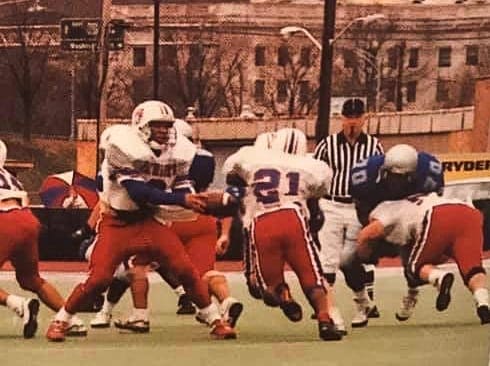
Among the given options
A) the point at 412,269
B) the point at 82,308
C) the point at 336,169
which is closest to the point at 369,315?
the point at 412,269

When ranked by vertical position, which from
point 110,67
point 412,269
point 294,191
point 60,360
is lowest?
point 60,360

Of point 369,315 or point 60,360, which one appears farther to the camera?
point 369,315

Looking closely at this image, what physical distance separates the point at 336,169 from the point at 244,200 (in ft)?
0.70

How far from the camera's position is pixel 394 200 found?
2.60m

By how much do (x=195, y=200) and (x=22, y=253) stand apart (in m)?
0.39

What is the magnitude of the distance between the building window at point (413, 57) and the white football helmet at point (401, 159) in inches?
7.4

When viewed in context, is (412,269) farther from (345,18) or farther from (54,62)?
(54,62)

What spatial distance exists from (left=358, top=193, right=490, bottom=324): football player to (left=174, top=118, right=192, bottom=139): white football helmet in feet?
1.44

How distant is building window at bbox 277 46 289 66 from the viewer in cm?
255

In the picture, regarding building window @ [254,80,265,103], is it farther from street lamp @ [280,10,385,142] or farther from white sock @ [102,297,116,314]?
white sock @ [102,297,116,314]

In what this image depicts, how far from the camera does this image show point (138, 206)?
2461 millimetres

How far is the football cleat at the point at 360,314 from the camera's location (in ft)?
8.59

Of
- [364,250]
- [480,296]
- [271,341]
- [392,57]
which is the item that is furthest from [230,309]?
[392,57]

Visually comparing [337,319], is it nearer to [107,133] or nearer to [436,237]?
[436,237]
